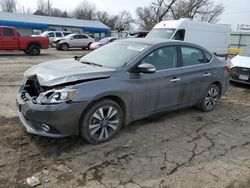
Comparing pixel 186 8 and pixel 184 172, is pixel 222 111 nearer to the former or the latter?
pixel 184 172

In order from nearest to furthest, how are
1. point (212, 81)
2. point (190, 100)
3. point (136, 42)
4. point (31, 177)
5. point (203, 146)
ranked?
point (31, 177) → point (203, 146) → point (136, 42) → point (190, 100) → point (212, 81)

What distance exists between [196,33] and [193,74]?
994 cm

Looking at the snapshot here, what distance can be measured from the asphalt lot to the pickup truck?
12.6 m

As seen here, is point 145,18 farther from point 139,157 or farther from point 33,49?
point 139,157

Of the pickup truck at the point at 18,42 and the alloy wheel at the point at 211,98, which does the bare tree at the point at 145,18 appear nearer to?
the pickup truck at the point at 18,42

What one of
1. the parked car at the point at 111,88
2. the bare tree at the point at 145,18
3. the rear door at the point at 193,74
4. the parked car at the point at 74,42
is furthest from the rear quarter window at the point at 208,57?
the bare tree at the point at 145,18

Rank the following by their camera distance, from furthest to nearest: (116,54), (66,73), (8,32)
Answer: 1. (8,32)
2. (116,54)
3. (66,73)

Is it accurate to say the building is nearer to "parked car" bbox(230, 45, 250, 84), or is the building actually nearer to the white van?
the white van

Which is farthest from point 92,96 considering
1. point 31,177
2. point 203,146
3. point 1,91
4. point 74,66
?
point 1,91

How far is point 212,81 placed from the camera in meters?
5.73

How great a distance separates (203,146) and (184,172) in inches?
37.0

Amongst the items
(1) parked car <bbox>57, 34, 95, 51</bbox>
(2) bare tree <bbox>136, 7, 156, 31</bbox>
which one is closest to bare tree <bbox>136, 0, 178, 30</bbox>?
(2) bare tree <bbox>136, 7, 156, 31</bbox>

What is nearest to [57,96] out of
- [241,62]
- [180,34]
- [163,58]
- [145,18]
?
[163,58]

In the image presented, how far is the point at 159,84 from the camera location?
452cm
